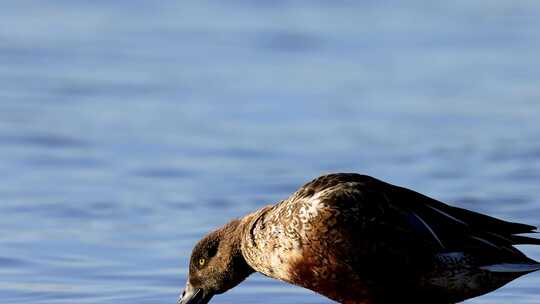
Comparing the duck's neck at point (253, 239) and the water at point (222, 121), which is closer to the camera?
the duck's neck at point (253, 239)

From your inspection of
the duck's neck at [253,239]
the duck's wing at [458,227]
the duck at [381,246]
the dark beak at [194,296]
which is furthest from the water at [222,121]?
the duck at [381,246]

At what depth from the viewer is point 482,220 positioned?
932cm

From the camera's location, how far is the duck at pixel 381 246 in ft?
29.3

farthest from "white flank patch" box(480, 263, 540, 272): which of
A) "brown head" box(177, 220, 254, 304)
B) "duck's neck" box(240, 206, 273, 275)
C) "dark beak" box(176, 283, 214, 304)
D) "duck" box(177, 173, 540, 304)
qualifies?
"dark beak" box(176, 283, 214, 304)

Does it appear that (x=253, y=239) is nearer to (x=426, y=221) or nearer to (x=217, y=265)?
(x=217, y=265)

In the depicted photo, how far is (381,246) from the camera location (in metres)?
8.94

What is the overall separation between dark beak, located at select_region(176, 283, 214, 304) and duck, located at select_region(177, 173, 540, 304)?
0.61 metres

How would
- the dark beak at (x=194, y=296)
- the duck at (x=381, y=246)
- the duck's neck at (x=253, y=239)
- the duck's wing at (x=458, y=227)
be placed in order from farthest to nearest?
the dark beak at (x=194, y=296) < the duck's neck at (x=253, y=239) < the duck's wing at (x=458, y=227) < the duck at (x=381, y=246)

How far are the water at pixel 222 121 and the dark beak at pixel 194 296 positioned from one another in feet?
2.73

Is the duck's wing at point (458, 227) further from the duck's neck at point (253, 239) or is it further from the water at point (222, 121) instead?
the water at point (222, 121)

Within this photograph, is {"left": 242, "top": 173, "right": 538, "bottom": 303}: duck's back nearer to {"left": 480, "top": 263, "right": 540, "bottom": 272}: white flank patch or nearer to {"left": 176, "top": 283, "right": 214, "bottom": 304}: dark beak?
{"left": 480, "top": 263, "right": 540, "bottom": 272}: white flank patch

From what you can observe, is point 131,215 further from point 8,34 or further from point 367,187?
point 8,34

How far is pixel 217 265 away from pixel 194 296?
0.29 metres

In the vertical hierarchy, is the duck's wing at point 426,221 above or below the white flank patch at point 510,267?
above
